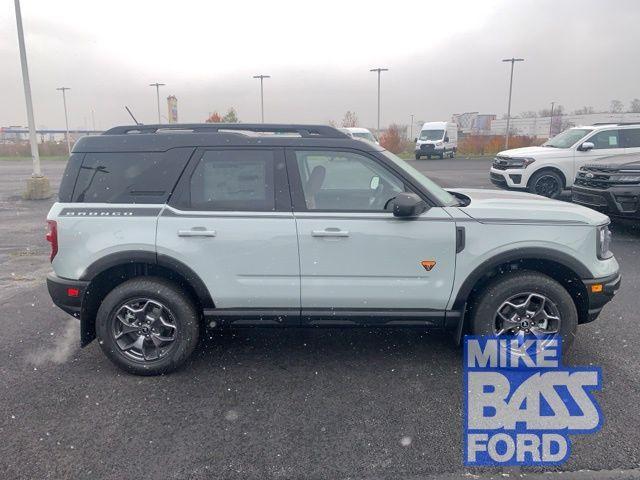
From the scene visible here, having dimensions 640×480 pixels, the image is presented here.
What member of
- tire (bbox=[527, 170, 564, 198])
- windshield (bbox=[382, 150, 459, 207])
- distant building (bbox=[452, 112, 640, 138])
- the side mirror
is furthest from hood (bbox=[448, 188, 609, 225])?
distant building (bbox=[452, 112, 640, 138])

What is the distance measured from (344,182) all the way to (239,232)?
0.91m

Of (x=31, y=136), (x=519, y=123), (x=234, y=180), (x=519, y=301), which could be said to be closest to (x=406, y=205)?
(x=519, y=301)

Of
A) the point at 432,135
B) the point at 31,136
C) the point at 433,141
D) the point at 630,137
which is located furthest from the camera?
the point at 432,135

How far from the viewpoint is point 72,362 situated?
3953 mm

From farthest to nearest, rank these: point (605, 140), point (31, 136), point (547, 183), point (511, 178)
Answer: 1. point (31, 136)
2. point (511, 178)
3. point (547, 183)
4. point (605, 140)

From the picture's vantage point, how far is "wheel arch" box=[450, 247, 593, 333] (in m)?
3.56

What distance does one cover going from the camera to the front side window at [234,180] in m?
3.63

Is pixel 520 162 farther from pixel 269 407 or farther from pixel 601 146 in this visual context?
pixel 269 407

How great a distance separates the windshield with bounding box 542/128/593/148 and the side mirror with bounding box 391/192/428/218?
10378 mm

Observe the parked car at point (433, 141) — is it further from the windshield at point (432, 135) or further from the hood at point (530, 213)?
the hood at point (530, 213)

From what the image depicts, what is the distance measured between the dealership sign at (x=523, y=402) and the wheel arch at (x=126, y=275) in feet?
6.69

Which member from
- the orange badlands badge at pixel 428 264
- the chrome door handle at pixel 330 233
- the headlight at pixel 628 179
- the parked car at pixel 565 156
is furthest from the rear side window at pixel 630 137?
the chrome door handle at pixel 330 233

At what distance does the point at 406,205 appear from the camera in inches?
135


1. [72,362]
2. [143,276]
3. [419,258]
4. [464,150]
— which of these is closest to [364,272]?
[419,258]
